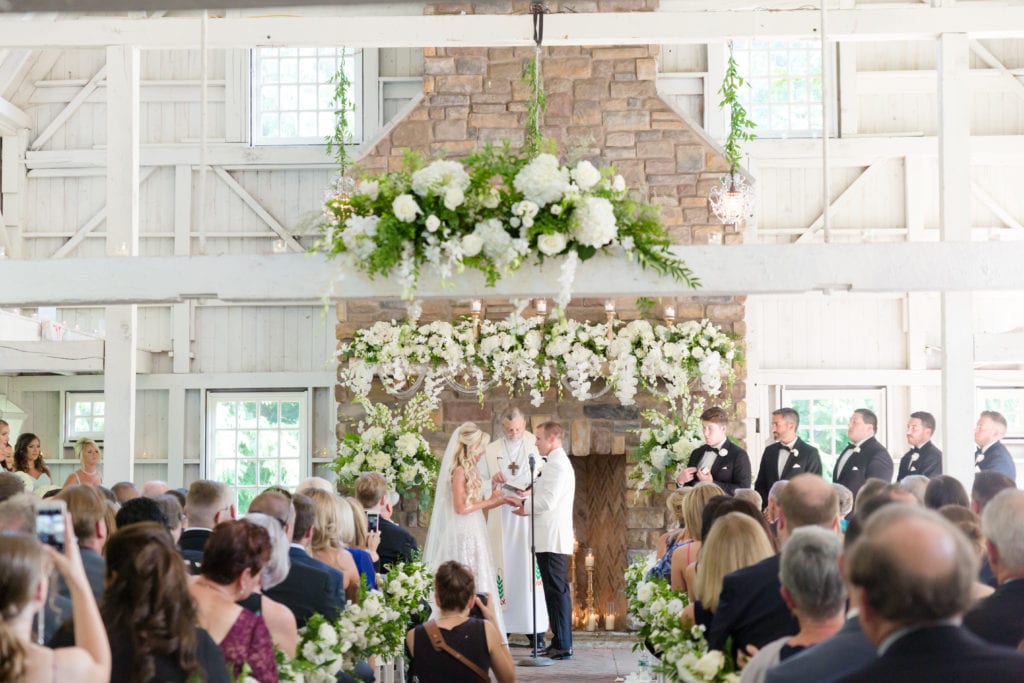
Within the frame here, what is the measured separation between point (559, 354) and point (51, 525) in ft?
24.3

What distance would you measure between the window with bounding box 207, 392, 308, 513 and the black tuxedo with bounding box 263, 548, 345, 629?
9.10 m

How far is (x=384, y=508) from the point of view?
7113 millimetres

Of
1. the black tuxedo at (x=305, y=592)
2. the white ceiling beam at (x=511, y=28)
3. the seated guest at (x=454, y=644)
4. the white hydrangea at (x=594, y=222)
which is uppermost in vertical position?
the white ceiling beam at (x=511, y=28)

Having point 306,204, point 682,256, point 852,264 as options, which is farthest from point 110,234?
point 306,204

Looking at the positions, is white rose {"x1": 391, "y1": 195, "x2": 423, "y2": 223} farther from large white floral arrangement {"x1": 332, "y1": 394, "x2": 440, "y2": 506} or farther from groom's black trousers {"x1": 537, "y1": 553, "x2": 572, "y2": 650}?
large white floral arrangement {"x1": 332, "y1": 394, "x2": 440, "y2": 506}

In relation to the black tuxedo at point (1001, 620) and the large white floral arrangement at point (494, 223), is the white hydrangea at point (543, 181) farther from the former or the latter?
the black tuxedo at point (1001, 620)

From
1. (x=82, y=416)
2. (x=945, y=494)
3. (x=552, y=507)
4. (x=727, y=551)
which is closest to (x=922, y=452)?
(x=552, y=507)

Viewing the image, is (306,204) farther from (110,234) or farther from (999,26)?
(999,26)

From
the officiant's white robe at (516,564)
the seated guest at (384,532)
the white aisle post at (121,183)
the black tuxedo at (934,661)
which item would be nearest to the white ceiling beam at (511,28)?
the white aisle post at (121,183)

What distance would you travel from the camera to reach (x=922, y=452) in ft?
27.8

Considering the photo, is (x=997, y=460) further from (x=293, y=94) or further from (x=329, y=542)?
(x=293, y=94)

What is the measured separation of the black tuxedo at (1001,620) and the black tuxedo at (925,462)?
16.3 feet

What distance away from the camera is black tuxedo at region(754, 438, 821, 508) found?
29.0 feet

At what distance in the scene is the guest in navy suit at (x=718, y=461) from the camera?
9141mm
